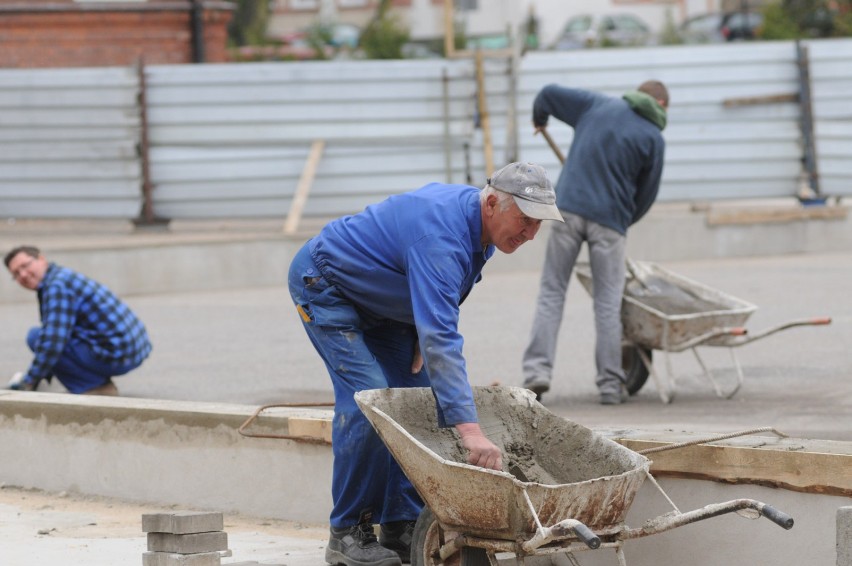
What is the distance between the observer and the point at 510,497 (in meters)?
4.57

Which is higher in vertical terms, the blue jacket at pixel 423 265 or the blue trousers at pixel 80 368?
the blue jacket at pixel 423 265

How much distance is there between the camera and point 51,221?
56.4 feet

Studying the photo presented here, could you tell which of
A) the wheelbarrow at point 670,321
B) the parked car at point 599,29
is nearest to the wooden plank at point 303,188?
the wheelbarrow at point 670,321

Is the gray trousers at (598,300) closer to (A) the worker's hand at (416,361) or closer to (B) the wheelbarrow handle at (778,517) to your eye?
(A) the worker's hand at (416,361)

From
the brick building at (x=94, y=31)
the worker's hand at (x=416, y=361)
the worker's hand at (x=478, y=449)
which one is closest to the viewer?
the worker's hand at (x=478, y=449)

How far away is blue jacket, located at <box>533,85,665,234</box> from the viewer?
8.30 metres

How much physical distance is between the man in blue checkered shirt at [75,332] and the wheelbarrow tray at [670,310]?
276 centimetres

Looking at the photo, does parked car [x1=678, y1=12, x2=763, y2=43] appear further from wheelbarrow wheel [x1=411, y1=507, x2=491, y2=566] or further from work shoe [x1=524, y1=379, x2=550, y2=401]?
wheelbarrow wheel [x1=411, y1=507, x2=491, y2=566]

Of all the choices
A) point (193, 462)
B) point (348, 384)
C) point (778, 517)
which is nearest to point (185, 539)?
point (348, 384)

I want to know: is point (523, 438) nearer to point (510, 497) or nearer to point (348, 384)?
point (348, 384)

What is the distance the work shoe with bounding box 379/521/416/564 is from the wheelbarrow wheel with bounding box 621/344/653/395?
11.0 ft

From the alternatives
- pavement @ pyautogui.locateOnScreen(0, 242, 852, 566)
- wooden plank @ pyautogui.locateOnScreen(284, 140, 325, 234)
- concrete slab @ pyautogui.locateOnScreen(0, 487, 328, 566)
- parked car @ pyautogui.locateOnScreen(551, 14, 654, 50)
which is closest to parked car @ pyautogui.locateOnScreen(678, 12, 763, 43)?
parked car @ pyautogui.locateOnScreen(551, 14, 654, 50)

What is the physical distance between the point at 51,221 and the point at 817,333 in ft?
32.2

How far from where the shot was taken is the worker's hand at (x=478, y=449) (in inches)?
184
